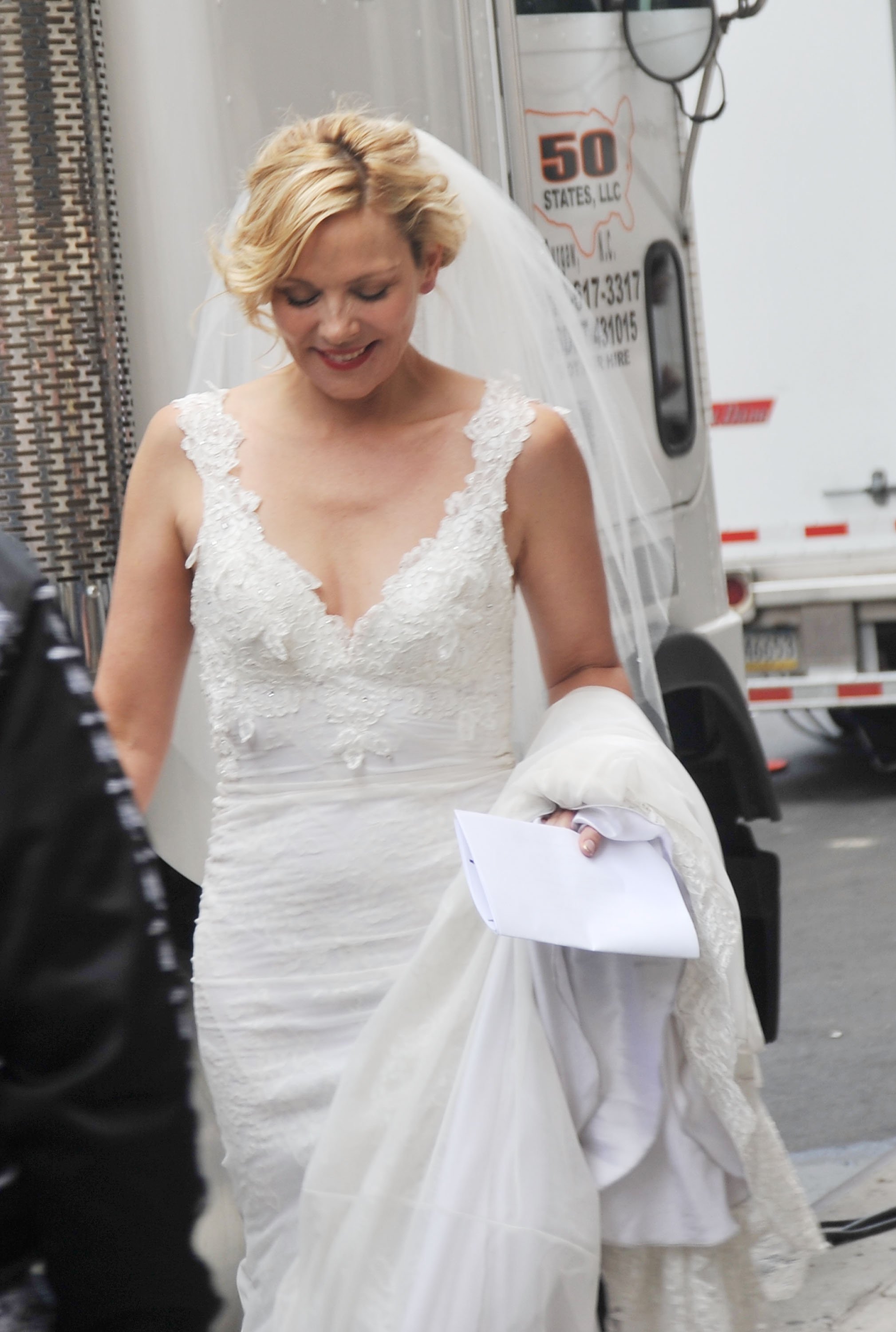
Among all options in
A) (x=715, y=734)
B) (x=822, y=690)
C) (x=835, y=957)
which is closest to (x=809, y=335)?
(x=822, y=690)

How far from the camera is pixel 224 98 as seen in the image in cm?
281

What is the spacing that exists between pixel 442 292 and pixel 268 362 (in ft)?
0.99

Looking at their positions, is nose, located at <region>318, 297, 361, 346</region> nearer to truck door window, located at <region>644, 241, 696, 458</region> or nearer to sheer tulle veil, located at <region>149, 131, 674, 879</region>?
sheer tulle veil, located at <region>149, 131, 674, 879</region>

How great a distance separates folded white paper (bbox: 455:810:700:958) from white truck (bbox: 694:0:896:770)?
502cm

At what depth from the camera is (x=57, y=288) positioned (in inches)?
106

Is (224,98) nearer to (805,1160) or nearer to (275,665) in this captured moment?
(275,665)

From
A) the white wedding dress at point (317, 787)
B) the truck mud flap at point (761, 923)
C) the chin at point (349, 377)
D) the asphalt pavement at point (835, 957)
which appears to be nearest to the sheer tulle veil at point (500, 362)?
the chin at point (349, 377)

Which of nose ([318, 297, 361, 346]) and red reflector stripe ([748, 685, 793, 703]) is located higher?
nose ([318, 297, 361, 346])

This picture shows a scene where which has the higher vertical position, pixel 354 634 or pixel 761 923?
pixel 354 634

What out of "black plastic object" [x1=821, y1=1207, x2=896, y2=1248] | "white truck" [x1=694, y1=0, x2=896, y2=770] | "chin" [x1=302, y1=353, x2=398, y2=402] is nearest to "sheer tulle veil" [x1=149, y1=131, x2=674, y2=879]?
"chin" [x1=302, y1=353, x2=398, y2=402]

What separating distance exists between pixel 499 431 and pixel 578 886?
0.71m

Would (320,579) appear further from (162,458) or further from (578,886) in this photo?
(578,886)

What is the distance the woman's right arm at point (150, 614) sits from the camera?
250 cm

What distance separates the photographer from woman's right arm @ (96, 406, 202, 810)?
250cm
